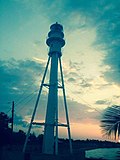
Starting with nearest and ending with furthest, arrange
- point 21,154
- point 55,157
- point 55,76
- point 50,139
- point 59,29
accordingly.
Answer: point 55,157 → point 21,154 → point 50,139 → point 55,76 → point 59,29

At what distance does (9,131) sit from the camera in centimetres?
3303

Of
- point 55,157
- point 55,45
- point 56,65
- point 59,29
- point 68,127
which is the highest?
point 59,29

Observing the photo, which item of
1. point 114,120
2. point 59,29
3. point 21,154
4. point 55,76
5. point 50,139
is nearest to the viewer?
point 114,120

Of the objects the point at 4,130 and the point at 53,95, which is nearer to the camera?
the point at 53,95

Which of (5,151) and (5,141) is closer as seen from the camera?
(5,151)

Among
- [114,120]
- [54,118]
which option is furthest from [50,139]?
[114,120]

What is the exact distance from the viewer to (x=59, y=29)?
32.4 meters

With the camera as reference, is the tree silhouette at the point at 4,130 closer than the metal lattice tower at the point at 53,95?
No

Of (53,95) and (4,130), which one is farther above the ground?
(53,95)

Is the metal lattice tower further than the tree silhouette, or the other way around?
the tree silhouette

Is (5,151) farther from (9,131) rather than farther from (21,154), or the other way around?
(9,131)

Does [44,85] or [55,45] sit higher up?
[55,45]

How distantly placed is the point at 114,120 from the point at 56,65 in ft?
87.4

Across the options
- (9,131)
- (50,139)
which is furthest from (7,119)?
(50,139)
